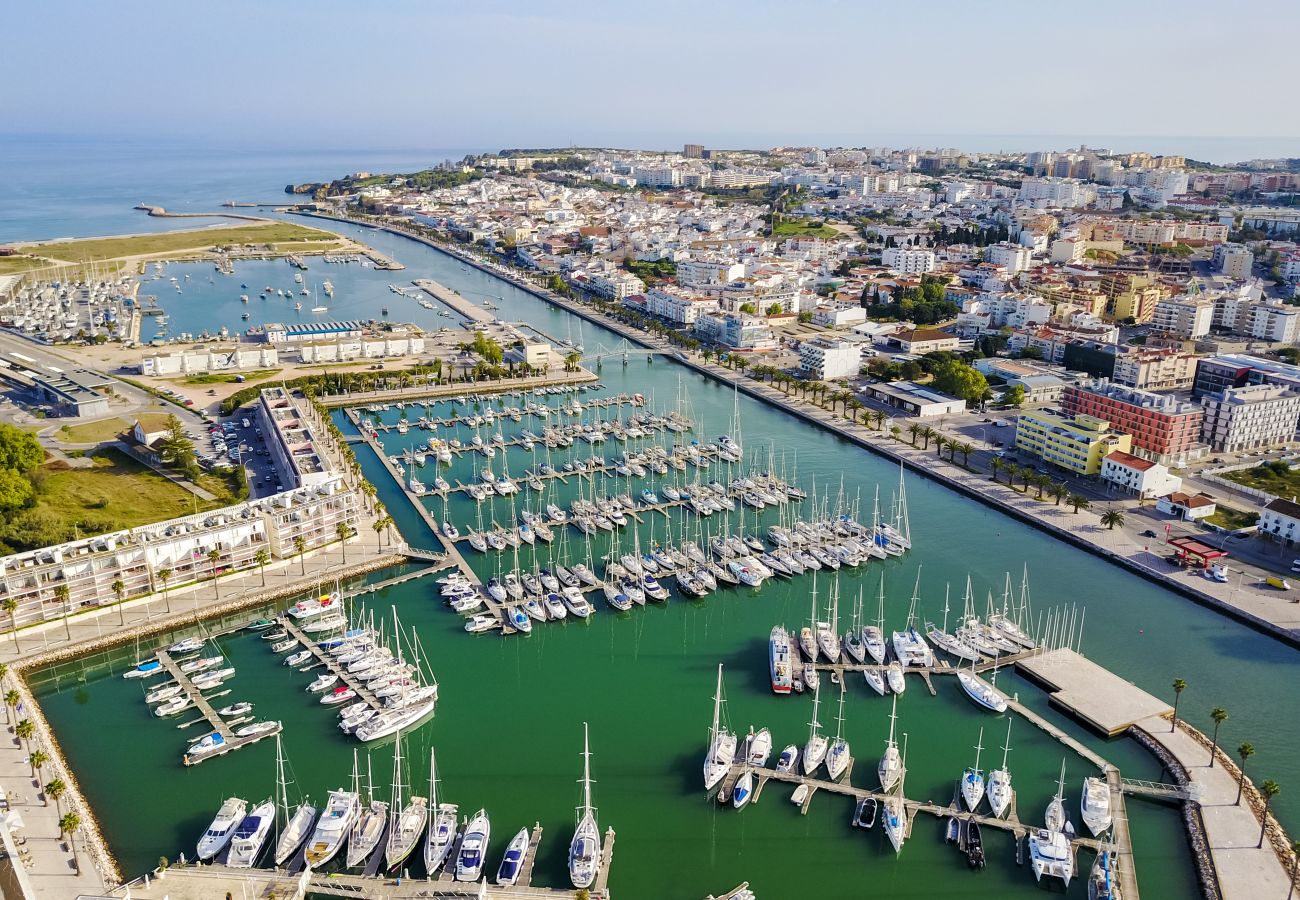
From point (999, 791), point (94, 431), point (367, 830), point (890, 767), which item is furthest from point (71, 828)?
point (94, 431)

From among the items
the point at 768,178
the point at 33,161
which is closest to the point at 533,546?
the point at 768,178

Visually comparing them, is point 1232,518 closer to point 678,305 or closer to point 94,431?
point 678,305

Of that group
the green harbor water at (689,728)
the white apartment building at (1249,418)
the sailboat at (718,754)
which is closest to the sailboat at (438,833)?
the green harbor water at (689,728)

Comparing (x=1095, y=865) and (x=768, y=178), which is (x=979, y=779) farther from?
(x=768, y=178)

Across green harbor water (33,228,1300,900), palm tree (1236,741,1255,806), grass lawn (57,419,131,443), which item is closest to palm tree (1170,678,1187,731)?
green harbor water (33,228,1300,900)

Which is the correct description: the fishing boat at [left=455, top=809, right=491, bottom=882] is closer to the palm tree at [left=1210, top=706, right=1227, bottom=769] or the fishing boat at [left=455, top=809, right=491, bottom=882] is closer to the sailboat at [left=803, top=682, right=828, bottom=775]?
the sailboat at [left=803, top=682, right=828, bottom=775]

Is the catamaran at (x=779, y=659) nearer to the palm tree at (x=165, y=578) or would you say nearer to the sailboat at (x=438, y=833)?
the sailboat at (x=438, y=833)

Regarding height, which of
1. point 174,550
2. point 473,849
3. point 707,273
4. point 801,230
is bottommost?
point 473,849
